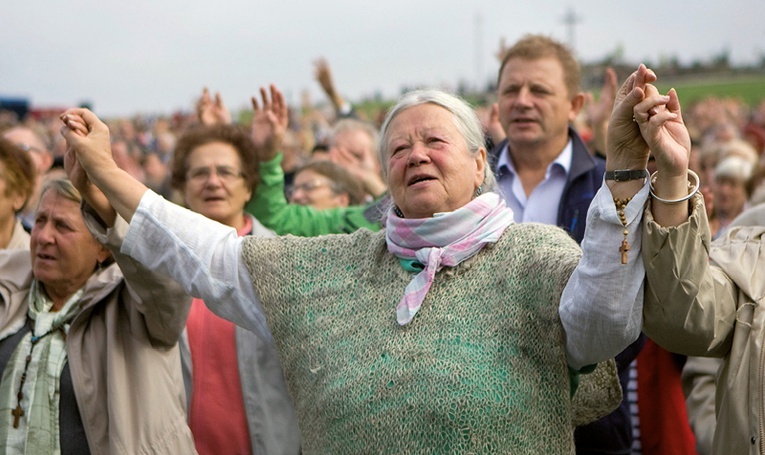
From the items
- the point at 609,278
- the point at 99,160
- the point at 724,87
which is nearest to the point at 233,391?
the point at 99,160

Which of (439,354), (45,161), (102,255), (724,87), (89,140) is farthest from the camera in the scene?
(724,87)

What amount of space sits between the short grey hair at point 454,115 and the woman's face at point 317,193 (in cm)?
242

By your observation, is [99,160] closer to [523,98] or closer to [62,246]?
[62,246]

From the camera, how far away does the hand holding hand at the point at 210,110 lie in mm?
5699

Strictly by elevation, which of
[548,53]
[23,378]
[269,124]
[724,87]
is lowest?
[724,87]

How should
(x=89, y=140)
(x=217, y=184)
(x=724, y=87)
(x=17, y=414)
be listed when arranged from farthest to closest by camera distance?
(x=724, y=87) → (x=217, y=184) → (x=17, y=414) → (x=89, y=140)

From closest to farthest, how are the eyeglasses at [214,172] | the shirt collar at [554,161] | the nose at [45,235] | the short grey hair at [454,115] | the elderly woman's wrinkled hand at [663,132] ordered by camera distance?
the elderly woman's wrinkled hand at [663,132]
the short grey hair at [454,115]
the nose at [45,235]
the shirt collar at [554,161]
the eyeglasses at [214,172]

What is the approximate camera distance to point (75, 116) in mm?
3176

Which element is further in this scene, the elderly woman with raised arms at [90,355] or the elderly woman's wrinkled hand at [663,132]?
the elderly woman with raised arms at [90,355]

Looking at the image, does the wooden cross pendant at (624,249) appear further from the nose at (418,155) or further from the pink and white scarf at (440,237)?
the nose at (418,155)

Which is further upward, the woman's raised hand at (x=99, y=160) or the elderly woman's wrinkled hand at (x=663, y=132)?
the elderly woman's wrinkled hand at (x=663, y=132)

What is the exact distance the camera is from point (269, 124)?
513 cm

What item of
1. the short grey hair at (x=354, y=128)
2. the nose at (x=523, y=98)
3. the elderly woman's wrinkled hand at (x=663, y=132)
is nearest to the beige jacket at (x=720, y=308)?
the elderly woman's wrinkled hand at (x=663, y=132)

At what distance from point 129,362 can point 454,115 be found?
56.0 inches
